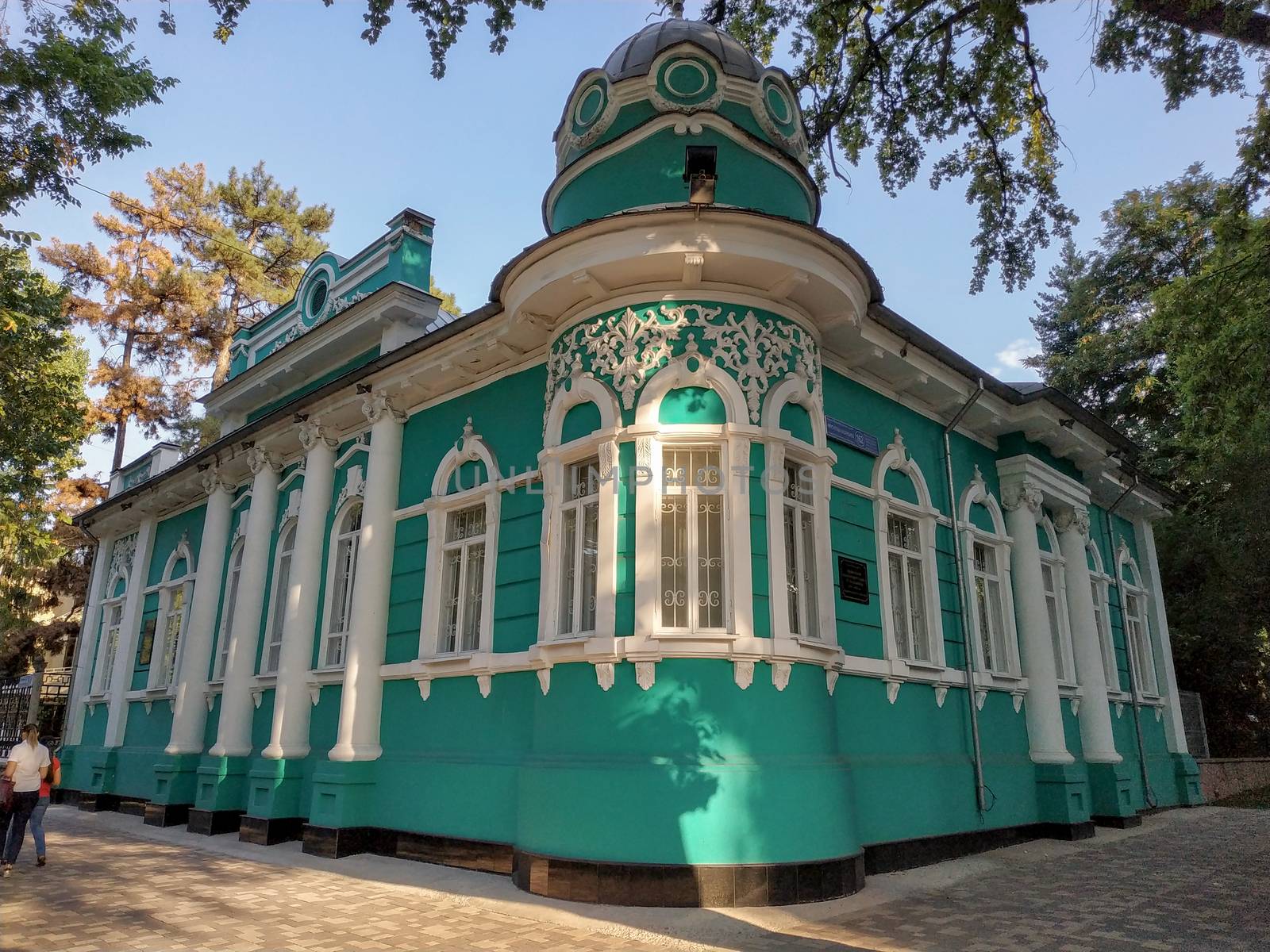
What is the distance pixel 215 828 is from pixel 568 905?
6.92m

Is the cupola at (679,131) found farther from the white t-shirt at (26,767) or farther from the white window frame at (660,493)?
the white t-shirt at (26,767)

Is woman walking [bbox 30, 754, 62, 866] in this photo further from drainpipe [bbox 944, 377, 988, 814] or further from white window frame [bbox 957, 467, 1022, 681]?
white window frame [bbox 957, 467, 1022, 681]

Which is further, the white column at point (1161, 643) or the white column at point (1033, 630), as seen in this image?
the white column at point (1161, 643)

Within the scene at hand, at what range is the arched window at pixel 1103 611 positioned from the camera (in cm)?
1306

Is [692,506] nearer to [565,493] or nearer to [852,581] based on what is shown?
[565,493]

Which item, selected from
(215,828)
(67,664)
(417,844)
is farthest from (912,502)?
(67,664)

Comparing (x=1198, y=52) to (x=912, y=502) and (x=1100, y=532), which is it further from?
(x=1100, y=532)

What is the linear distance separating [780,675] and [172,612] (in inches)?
482

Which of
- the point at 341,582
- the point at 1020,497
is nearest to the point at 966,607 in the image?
the point at 1020,497

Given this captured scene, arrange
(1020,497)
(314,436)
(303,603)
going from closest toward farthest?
(303,603) < (1020,497) < (314,436)

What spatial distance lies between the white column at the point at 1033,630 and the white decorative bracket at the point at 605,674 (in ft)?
21.6

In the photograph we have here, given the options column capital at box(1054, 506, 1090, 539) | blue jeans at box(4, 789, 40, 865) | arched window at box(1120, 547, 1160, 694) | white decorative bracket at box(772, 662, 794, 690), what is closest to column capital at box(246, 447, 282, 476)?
blue jeans at box(4, 789, 40, 865)

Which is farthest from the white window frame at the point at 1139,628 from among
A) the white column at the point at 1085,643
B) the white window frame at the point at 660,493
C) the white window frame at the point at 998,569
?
the white window frame at the point at 660,493

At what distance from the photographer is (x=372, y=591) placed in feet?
33.0
